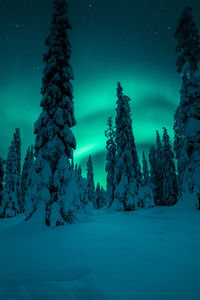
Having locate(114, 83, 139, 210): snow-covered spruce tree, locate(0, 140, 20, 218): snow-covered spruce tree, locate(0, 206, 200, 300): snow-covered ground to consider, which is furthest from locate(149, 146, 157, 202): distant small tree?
locate(0, 206, 200, 300): snow-covered ground

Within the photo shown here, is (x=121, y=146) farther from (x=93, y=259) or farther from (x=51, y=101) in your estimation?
(x=93, y=259)

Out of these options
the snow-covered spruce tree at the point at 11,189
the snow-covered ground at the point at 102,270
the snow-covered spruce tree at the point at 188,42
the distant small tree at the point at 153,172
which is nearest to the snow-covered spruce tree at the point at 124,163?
the snow-covered spruce tree at the point at 188,42

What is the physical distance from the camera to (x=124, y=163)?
1767 centimetres

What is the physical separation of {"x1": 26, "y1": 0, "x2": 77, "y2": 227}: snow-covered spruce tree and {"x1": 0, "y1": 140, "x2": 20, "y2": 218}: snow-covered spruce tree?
1538 cm

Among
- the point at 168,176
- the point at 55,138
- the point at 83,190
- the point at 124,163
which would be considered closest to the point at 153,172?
the point at 168,176

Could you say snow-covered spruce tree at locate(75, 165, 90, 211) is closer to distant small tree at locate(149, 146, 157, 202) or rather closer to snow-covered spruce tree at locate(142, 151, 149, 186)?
distant small tree at locate(149, 146, 157, 202)

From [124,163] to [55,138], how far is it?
1054 centimetres

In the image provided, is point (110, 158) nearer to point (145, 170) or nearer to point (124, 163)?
point (124, 163)

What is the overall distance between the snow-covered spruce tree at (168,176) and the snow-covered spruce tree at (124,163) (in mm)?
14153

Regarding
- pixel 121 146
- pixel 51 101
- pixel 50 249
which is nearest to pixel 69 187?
pixel 50 249

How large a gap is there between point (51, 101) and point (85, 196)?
8877mm

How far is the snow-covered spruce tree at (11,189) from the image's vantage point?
20.4 meters

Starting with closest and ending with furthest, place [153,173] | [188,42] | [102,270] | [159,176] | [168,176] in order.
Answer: [102,270], [188,42], [168,176], [159,176], [153,173]

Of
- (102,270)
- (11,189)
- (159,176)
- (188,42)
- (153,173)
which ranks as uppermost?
(188,42)
